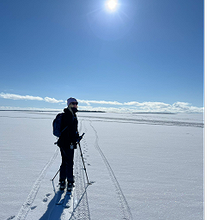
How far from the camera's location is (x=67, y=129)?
12.2 ft

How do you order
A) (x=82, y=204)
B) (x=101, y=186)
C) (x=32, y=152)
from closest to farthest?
(x=82, y=204) < (x=101, y=186) < (x=32, y=152)

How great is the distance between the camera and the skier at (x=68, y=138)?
3693 millimetres

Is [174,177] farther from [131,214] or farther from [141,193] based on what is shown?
[131,214]

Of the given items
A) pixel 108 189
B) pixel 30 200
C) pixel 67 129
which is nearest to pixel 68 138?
pixel 67 129

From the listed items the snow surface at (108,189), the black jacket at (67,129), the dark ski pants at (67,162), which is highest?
the black jacket at (67,129)

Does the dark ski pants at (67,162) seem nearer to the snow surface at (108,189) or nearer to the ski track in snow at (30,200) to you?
the snow surface at (108,189)

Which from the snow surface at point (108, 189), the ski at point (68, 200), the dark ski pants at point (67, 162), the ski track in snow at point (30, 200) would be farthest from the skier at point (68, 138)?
the ski track in snow at point (30, 200)

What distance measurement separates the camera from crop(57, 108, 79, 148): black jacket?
3.68 metres

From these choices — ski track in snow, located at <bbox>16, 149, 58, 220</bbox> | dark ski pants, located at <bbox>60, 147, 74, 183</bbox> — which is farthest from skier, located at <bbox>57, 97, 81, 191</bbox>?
ski track in snow, located at <bbox>16, 149, 58, 220</bbox>

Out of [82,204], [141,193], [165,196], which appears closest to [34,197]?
[82,204]

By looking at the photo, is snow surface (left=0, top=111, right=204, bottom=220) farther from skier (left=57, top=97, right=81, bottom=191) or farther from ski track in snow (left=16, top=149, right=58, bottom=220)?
skier (left=57, top=97, right=81, bottom=191)

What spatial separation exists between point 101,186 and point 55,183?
3.97ft

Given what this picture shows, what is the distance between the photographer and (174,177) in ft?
15.7
